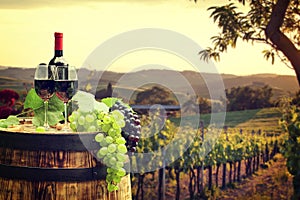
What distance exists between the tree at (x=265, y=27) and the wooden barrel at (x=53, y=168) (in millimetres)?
1945

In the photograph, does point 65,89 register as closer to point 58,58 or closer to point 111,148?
point 58,58

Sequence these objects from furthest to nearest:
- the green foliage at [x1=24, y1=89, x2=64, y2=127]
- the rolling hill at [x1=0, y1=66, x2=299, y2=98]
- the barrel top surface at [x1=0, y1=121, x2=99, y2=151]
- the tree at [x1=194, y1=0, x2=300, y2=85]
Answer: the rolling hill at [x1=0, y1=66, x2=299, y2=98] → the tree at [x1=194, y1=0, x2=300, y2=85] → the green foliage at [x1=24, y1=89, x2=64, y2=127] → the barrel top surface at [x1=0, y1=121, x2=99, y2=151]

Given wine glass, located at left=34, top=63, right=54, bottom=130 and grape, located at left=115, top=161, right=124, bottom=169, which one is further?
wine glass, located at left=34, top=63, right=54, bottom=130

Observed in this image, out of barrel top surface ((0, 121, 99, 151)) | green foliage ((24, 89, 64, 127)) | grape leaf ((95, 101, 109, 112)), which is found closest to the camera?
barrel top surface ((0, 121, 99, 151))

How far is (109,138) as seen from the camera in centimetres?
200

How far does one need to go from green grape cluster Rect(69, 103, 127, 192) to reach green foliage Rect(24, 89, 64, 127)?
7.8 inches

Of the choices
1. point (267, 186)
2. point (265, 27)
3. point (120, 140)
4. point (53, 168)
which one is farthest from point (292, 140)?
point (53, 168)

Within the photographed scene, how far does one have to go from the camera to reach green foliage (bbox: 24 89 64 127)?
2225mm

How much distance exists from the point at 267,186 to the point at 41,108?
2.09 m

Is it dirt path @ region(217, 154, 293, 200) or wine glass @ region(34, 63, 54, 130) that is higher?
wine glass @ region(34, 63, 54, 130)

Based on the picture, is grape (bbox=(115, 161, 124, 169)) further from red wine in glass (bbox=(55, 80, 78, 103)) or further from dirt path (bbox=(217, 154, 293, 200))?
dirt path (bbox=(217, 154, 293, 200))

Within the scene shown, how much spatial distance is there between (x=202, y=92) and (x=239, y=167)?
1.88 ft

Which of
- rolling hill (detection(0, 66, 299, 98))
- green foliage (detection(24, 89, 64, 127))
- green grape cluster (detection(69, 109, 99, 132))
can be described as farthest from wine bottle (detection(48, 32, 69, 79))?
rolling hill (detection(0, 66, 299, 98))

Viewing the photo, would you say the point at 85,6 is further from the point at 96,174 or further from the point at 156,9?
the point at 96,174
